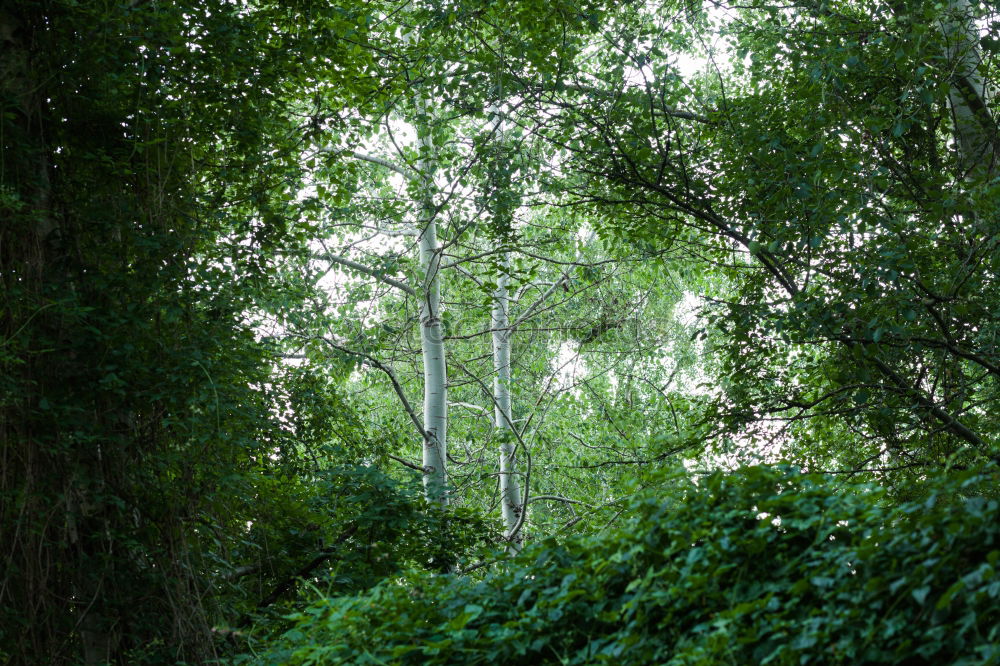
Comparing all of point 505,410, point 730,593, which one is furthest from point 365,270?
point 730,593

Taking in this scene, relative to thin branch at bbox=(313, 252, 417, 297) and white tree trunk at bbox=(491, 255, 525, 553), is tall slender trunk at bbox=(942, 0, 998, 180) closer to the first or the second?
thin branch at bbox=(313, 252, 417, 297)

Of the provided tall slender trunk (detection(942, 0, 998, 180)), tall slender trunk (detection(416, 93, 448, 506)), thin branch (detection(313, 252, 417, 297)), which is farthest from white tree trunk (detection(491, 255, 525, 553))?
tall slender trunk (detection(942, 0, 998, 180))

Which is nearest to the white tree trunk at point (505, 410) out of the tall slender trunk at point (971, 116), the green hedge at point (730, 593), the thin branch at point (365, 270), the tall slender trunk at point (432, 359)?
the thin branch at point (365, 270)

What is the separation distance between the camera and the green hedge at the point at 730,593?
99.7 inches

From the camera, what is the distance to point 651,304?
52.9ft

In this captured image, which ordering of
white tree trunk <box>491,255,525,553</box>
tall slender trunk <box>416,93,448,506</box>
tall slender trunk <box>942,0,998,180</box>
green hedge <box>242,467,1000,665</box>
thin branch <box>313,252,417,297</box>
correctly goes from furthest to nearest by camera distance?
white tree trunk <box>491,255,525,553</box>
thin branch <box>313,252,417,297</box>
tall slender trunk <box>416,93,448,506</box>
tall slender trunk <box>942,0,998,180</box>
green hedge <box>242,467,1000,665</box>

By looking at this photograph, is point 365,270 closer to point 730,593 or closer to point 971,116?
point 971,116

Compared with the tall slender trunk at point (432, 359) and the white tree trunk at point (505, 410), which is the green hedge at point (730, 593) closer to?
the tall slender trunk at point (432, 359)

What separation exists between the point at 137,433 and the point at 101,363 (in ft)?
1.63

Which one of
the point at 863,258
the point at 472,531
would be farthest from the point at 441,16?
the point at 472,531

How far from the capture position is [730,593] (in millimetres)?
2971

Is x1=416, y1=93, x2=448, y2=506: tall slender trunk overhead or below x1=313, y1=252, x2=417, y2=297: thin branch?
below

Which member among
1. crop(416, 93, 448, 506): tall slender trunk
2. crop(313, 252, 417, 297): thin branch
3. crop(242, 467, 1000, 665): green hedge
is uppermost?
crop(313, 252, 417, 297): thin branch

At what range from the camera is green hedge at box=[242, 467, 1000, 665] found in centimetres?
253
